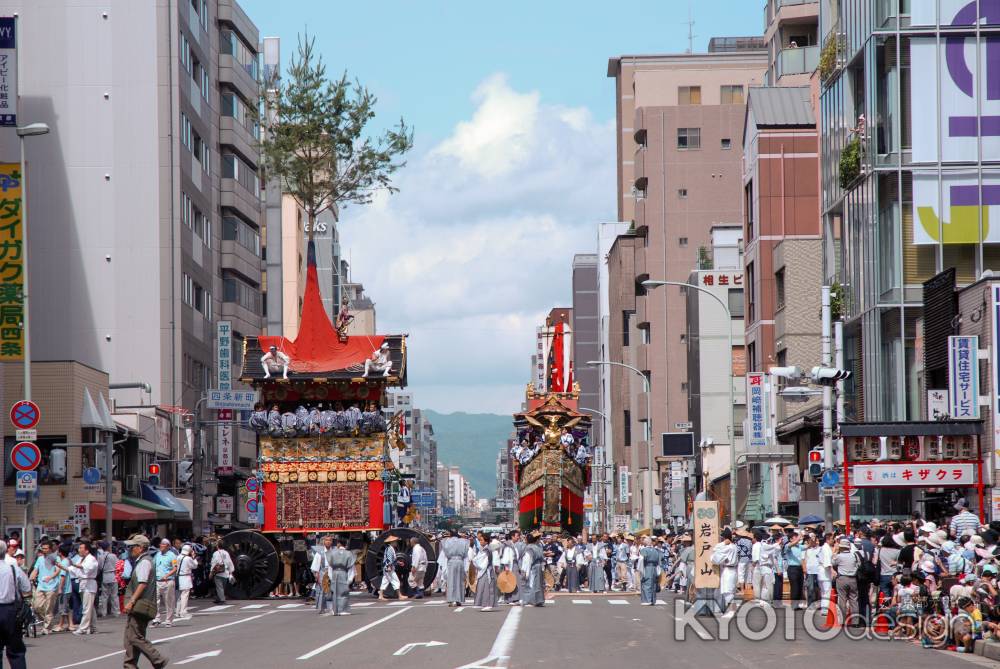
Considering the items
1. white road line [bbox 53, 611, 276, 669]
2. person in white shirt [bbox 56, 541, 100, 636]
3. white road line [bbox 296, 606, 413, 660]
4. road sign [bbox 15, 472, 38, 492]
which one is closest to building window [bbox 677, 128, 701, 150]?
white road line [bbox 53, 611, 276, 669]

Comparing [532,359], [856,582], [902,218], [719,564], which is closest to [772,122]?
[902,218]

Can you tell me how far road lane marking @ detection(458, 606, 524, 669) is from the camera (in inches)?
749

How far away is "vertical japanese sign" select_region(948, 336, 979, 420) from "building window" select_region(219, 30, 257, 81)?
51906 mm

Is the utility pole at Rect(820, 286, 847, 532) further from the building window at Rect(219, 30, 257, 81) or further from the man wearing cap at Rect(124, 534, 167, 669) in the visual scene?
the building window at Rect(219, 30, 257, 81)

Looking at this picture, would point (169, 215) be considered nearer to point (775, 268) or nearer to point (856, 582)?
point (775, 268)

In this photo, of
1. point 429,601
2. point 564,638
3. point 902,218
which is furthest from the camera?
point 902,218

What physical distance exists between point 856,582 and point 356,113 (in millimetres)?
23932

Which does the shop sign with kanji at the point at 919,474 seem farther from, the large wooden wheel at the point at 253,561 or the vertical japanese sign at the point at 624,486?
the vertical japanese sign at the point at 624,486

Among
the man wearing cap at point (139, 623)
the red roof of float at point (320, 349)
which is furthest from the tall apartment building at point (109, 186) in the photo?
the man wearing cap at point (139, 623)

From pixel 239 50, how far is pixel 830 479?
57457 mm

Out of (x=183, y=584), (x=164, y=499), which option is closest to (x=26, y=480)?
(x=183, y=584)

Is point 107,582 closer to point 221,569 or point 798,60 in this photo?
point 221,569

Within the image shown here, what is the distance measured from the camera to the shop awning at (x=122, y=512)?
2034 inches

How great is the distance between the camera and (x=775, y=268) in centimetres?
5553
